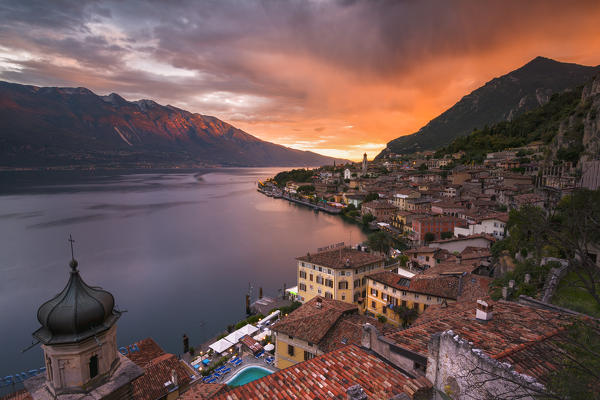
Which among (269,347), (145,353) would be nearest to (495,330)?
(269,347)

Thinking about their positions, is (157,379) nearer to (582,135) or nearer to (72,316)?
(72,316)

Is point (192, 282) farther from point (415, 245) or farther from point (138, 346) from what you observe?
point (415, 245)

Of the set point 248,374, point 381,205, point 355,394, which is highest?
point 355,394

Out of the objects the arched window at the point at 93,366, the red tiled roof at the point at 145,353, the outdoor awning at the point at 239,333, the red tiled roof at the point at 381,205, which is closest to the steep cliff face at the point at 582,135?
the red tiled roof at the point at 381,205

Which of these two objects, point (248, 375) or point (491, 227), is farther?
point (491, 227)

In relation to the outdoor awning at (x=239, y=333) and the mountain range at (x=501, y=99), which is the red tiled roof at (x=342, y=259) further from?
the mountain range at (x=501, y=99)
